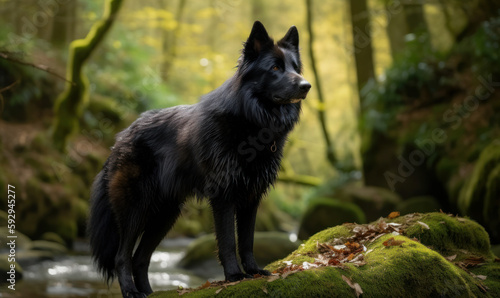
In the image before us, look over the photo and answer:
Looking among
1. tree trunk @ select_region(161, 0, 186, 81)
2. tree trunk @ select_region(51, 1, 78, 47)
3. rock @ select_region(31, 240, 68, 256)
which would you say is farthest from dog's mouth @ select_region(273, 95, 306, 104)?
tree trunk @ select_region(161, 0, 186, 81)

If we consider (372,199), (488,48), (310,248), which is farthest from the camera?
(372,199)

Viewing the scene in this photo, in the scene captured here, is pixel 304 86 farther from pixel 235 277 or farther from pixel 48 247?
pixel 48 247

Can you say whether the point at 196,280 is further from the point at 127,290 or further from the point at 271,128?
the point at 271,128

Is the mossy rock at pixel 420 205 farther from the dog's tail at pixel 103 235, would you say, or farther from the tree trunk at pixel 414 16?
the dog's tail at pixel 103 235

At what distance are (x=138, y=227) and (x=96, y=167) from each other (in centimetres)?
890

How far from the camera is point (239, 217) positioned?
4391 millimetres

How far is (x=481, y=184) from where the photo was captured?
791 centimetres

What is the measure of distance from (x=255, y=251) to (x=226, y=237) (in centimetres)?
535

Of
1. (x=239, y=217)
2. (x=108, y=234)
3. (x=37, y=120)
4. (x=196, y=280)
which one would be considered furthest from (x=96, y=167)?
(x=239, y=217)

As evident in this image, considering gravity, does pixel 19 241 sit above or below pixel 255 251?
above

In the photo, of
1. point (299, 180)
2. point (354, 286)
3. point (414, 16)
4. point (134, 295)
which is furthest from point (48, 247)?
point (414, 16)

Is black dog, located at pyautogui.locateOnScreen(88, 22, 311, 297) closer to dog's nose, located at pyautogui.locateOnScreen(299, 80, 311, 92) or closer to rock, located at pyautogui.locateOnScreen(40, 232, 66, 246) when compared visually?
dog's nose, located at pyautogui.locateOnScreen(299, 80, 311, 92)

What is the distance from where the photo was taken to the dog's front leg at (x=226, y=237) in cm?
393

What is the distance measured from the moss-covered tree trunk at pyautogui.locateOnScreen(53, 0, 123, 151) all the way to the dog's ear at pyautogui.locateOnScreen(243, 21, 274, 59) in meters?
7.89
